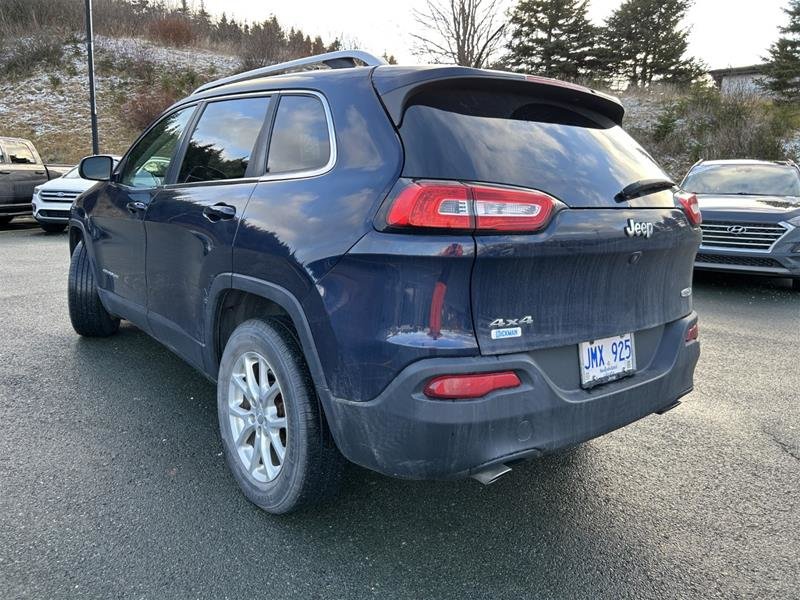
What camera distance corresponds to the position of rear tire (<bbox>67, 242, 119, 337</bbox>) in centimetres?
467

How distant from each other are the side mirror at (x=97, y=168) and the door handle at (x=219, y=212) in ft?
6.10

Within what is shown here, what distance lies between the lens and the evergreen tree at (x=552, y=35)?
113 ft

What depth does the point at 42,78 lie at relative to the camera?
79.7 feet

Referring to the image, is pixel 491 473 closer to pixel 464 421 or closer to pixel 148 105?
pixel 464 421

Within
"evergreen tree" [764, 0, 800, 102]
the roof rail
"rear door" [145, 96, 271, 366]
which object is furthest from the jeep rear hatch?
"evergreen tree" [764, 0, 800, 102]

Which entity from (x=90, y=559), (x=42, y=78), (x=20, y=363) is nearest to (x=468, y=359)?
(x=90, y=559)

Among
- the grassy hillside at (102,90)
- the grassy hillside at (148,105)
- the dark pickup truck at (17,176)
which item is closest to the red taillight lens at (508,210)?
the dark pickup truck at (17,176)

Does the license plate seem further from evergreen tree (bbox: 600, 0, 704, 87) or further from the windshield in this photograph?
evergreen tree (bbox: 600, 0, 704, 87)

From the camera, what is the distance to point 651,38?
36031mm

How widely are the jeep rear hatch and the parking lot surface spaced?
0.86m

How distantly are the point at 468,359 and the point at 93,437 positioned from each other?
2308 mm

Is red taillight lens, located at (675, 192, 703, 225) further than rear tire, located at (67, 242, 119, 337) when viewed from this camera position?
No

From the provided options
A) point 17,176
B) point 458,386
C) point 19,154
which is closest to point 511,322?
point 458,386

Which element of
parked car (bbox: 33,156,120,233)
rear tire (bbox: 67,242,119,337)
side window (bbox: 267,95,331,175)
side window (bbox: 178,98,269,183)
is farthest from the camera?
parked car (bbox: 33,156,120,233)
